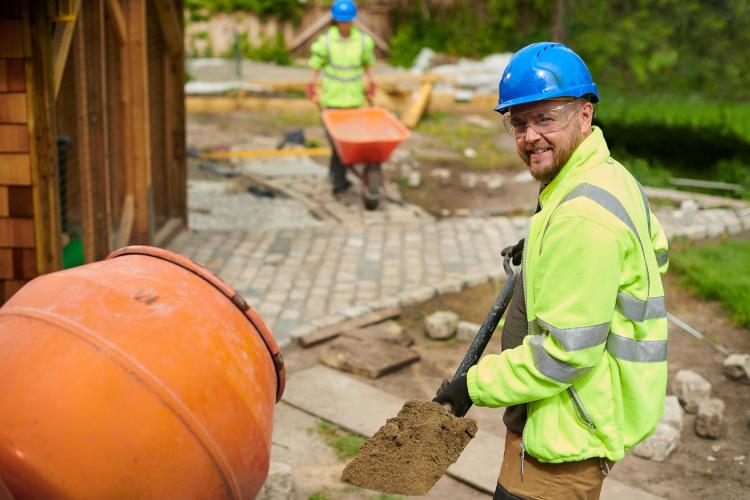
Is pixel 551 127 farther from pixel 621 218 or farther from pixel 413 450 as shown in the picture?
pixel 413 450

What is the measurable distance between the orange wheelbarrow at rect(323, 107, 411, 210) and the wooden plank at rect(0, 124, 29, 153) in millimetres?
4876

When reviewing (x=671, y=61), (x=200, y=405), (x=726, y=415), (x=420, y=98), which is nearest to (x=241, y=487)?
(x=200, y=405)

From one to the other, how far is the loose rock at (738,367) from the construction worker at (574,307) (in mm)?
3444

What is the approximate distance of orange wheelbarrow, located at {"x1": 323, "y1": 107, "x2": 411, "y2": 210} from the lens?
10.0m

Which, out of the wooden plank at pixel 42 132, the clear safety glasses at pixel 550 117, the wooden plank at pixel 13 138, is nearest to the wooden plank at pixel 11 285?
the wooden plank at pixel 42 132

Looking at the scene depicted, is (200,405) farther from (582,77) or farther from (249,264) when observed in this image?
(249,264)

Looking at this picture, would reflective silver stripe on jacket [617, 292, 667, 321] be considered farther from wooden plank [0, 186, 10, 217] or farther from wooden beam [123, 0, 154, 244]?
wooden beam [123, 0, 154, 244]

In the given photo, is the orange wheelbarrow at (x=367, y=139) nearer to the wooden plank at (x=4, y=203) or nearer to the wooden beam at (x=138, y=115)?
the wooden beam at (x=138, y=115)

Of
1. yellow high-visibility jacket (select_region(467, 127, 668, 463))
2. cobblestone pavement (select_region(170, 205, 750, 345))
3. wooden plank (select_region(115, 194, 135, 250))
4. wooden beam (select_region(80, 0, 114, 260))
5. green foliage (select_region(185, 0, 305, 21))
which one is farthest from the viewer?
green foliage (select_region(185, 0, 305, 21))

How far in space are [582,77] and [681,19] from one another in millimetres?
9950

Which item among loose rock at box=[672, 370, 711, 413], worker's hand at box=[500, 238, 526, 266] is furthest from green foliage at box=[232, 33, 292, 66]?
worker's hand at box=[500, 238, 526, 266]

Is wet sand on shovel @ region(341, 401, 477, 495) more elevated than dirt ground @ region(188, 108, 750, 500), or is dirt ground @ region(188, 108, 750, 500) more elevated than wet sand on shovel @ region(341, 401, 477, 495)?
wet sand on shovel @ region(341, 401, 477, 495)

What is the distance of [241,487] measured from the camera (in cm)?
322

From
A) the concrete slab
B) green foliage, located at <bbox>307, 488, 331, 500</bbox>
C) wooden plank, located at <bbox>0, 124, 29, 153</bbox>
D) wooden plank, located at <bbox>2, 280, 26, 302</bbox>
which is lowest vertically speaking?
the concrete slab
